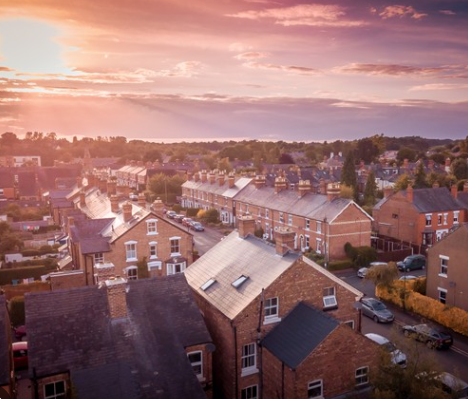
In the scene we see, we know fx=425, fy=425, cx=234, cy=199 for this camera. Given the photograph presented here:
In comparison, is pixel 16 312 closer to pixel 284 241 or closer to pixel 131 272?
pixel 131 272

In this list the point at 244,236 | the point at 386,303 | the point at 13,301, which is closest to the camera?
the point at 244,236

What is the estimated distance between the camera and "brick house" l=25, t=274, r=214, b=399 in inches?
682

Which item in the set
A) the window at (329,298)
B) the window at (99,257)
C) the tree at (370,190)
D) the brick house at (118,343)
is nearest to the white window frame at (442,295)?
the window at (329,298)

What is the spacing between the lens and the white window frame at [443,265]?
3458 cm

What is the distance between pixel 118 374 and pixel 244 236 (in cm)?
1239

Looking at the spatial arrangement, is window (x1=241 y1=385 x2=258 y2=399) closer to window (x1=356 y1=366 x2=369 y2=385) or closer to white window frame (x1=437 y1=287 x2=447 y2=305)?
window (x1=356 y1=366 x2=369 y2=385)

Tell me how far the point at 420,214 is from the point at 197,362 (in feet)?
140

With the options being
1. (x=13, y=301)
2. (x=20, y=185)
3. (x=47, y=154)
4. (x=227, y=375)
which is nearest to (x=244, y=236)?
(x=227, y=375)

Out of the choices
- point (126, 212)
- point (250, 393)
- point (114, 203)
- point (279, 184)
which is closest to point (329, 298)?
point (250, 393)

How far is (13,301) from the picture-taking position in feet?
109

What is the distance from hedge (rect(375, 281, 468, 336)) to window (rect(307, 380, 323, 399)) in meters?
16.3

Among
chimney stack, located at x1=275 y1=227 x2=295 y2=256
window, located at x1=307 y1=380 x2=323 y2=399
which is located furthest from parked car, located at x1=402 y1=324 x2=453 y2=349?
chimney stack, located at x1=275 y1=227 x2=295 y2=256

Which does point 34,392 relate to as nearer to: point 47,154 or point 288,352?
point 288,352

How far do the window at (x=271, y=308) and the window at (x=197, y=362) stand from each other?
149 inches
